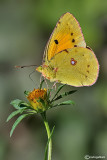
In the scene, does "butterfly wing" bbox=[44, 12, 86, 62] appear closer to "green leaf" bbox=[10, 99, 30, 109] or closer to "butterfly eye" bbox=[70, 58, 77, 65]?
"butterfly eye" bbox=[70, 58, 77, 65]

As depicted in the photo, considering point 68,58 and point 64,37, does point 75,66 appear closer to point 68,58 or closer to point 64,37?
point 68,58

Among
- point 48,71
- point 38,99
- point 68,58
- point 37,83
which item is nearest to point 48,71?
point 48,71

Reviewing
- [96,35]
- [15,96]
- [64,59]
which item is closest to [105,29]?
[96,35]

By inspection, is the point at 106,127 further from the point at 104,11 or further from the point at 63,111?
the point at 104,11

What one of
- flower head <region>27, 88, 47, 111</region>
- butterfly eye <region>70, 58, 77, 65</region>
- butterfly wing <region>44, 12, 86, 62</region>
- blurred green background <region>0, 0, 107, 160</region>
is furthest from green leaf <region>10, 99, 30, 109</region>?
blurred green background <region>0, 0, 107, 160</region>

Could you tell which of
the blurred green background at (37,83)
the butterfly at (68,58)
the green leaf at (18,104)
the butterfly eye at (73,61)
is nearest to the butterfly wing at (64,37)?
the butterfly at (68,58)

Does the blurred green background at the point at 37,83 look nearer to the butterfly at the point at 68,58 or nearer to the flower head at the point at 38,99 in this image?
the butterfly at the point at 68,58
